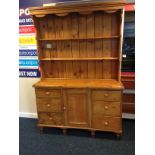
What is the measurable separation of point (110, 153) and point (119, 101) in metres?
0.71

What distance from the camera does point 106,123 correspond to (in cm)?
270

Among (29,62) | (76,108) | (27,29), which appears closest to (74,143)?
(76,108)

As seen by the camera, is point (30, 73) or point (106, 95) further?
point (30, 73)

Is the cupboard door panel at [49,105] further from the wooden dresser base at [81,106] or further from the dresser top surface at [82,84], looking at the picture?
the dresser top surface at [82,84]

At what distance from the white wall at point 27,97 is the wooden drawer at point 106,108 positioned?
52.7 inches

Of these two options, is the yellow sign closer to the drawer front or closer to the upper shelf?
the upper shelf

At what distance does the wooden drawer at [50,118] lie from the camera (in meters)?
2.88

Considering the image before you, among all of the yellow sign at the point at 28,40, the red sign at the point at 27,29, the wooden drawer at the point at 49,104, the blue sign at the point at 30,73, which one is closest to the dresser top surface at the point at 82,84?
the wooden drawer at the point at 49,104

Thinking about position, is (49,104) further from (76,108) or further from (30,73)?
(30,73)

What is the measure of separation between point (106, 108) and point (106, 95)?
0.20 meters
